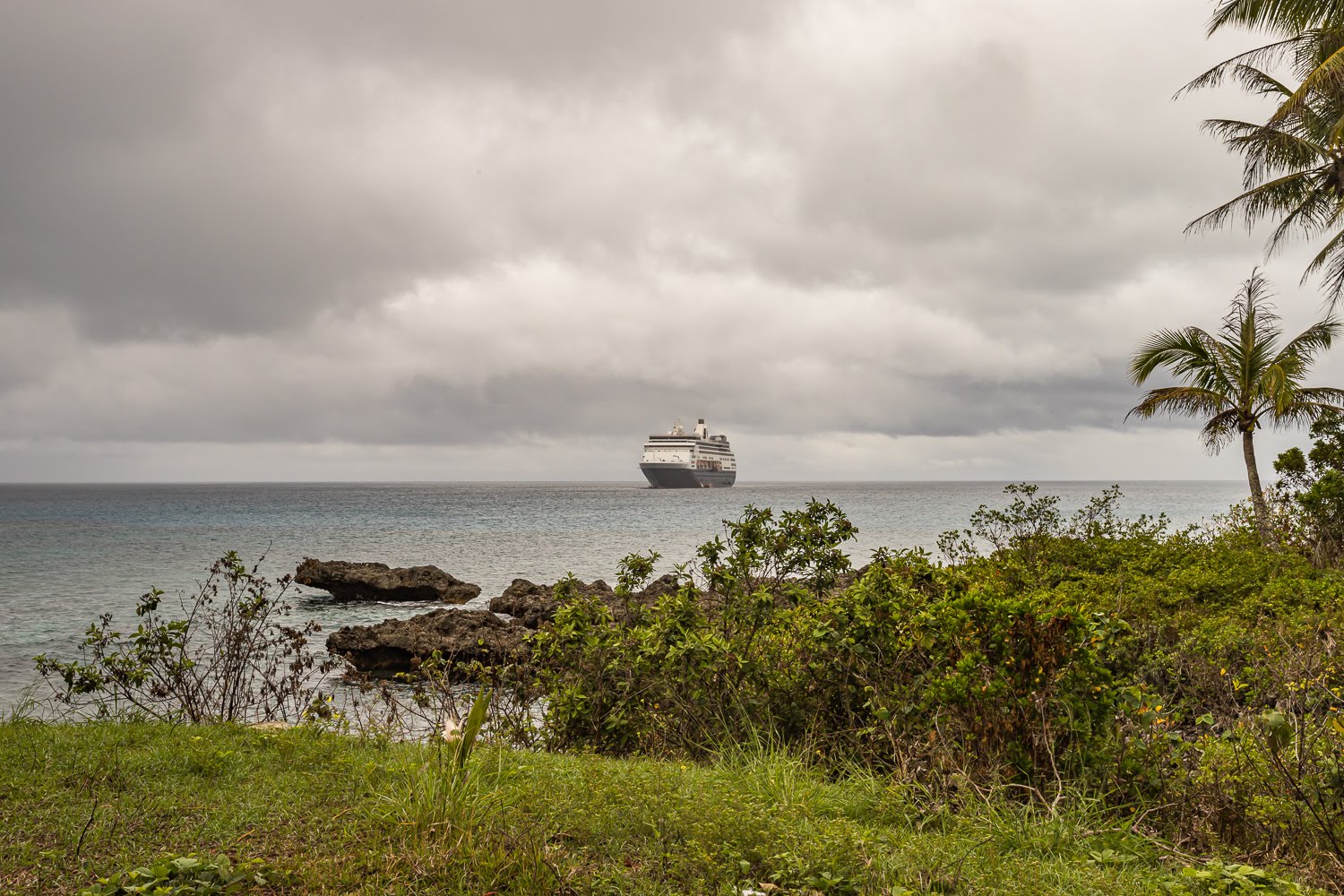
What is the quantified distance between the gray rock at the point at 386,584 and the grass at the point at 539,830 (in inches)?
807

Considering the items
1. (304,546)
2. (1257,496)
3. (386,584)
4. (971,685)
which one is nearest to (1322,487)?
(1257,496)

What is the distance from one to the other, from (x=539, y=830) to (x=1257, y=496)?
1861 centimetres

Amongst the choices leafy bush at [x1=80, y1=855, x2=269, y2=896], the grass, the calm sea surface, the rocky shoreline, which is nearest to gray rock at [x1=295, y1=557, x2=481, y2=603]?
the rocky shoreline

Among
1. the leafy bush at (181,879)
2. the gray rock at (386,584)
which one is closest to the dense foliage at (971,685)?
the leafy bush at (181,879)

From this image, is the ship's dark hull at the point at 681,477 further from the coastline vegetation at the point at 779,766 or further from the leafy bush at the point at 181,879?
the leafy bush at the point at 181,879

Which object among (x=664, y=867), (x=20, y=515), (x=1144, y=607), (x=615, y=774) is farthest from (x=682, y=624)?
(x=20, y=515)

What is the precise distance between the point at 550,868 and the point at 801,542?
4.09 m

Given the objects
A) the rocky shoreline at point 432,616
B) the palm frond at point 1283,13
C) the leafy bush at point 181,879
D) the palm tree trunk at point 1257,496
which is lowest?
the rocky shoreline at point 432,616

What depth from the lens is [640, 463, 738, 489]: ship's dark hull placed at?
11112cm

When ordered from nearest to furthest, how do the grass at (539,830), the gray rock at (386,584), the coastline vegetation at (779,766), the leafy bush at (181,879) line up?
the leafy bush at (181,879) < the grass at (539,830) < the coastline vegetation at (779,766) < the gray rock at (386,584)

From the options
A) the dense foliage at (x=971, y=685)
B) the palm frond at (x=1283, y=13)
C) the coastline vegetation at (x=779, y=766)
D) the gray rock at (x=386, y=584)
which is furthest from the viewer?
the gray rock at (x=386, y=584)

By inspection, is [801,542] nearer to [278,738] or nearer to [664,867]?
[664,867]

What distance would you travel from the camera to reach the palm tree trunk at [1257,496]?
1568 cm

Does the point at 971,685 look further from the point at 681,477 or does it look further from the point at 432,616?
the point at 681,477
